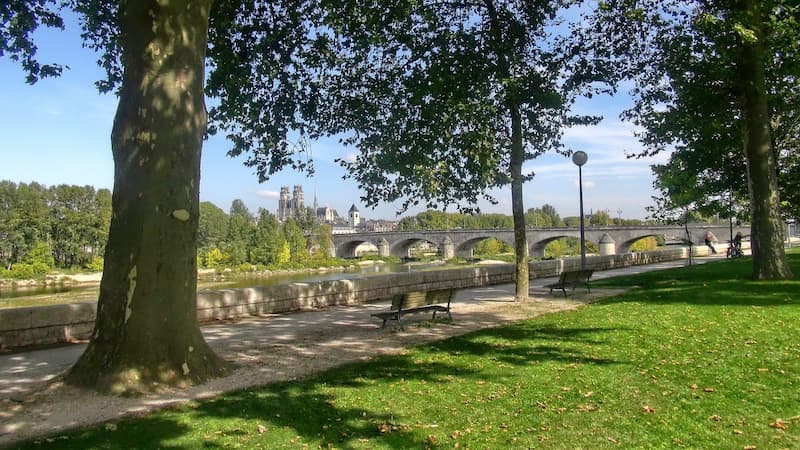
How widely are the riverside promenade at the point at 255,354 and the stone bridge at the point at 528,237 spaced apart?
37013mm

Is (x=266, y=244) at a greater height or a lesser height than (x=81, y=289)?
greater

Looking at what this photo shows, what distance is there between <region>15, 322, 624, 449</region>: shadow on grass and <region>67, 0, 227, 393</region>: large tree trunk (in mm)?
1113

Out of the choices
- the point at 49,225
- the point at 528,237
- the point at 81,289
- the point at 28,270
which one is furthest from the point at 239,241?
the point at 528,237

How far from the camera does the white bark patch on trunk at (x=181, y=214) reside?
632 cm

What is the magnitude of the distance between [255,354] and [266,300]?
4492mm

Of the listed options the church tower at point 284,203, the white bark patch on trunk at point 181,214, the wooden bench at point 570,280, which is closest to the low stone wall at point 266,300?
the wooden bench at point 570,280

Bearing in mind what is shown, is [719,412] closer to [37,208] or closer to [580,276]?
[580,276]

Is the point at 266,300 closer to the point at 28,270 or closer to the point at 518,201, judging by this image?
the point at 518,201

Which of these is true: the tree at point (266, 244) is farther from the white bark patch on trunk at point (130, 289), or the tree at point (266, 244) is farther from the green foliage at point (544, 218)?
the white bark patch on trunk at point (130, 289)

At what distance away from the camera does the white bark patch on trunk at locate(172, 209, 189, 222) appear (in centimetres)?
632

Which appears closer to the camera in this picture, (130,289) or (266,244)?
(130,289)

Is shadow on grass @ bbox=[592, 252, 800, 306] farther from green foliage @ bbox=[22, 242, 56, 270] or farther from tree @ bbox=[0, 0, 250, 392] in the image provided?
green foliage @ bbox=[22, 242, 56, 270]

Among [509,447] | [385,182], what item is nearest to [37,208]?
[385,182]

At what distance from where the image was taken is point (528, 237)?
81.0m
